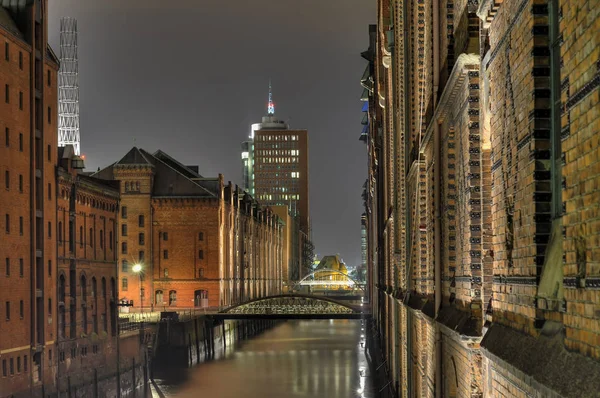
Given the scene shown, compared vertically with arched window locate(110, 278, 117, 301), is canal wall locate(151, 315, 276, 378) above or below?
below

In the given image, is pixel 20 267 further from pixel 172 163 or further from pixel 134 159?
pixel 172 163

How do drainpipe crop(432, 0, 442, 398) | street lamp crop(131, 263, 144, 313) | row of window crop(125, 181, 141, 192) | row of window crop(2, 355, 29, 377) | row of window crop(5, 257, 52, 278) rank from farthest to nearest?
row of window crop(125, 181, 141, 192), street lamp crop(131, 263, 144, 313), row of window crop(5, 257, 52, 278), row of window crop(2, 355, 29, 377), drainpipe crop(432, 0, 442, 398)

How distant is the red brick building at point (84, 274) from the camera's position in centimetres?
4888

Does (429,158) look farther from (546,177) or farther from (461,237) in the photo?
(546,177)

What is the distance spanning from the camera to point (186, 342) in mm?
72812

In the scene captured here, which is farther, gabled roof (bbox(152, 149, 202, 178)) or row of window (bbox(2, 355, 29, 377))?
gabled roof (bbox(152, 149, 202, 178))

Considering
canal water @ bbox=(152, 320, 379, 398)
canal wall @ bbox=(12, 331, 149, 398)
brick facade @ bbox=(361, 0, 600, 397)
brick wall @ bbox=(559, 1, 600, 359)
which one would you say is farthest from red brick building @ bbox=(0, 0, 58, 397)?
brick wall @ bbox=(559, 1, 600, 359)

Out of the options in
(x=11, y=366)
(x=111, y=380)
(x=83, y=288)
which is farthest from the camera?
(x=83, y=288)

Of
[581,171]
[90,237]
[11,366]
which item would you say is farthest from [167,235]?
[581,171]

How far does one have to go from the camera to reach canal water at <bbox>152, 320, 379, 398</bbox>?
2386 inches

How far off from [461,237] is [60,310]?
133 ft

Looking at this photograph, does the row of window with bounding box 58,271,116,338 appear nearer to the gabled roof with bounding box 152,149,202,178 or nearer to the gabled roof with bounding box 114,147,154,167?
the gabled roof with bounding box 114,147,154,167

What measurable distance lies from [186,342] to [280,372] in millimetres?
7004

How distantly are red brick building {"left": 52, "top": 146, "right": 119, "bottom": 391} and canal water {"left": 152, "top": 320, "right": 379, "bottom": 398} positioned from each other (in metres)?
6.21
